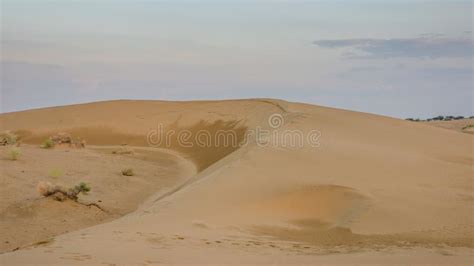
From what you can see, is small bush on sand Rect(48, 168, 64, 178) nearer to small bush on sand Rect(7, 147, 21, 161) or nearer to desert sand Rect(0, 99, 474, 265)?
desert sand Rect(0, 99, 474, 265)

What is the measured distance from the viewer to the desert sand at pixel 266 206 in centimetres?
674

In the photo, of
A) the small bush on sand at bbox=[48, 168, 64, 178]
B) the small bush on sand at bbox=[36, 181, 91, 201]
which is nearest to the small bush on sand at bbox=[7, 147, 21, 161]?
the small bush on sand at bbox=[48, 168, 64, 178]

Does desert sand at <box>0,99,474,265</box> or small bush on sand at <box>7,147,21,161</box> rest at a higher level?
small bush on sand at <box>7,147,21,161</box>

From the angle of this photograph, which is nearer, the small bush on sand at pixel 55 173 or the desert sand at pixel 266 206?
the desert sand at pixel 266 206

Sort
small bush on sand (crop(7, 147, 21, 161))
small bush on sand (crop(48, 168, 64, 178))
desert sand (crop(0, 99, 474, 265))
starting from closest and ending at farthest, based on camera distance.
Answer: desert sand (crop(0, 99, 474, 265)), small bush on sand (crop(48, 168, 64, 178)), small bush on sand (crop(7, 147, 21, 161))

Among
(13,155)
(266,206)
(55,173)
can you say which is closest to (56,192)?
(55,173)

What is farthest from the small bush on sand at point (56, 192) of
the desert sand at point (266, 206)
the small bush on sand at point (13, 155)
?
the small bush on sand at point (13, 155)

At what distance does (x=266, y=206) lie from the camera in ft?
32.7

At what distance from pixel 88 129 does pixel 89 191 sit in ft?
62.2

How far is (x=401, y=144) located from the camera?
60.6ft

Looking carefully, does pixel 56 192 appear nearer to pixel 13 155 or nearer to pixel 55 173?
pixel 55 173

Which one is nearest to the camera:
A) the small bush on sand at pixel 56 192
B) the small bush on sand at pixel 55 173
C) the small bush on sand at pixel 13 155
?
the small bush on sand at pixel 56 192

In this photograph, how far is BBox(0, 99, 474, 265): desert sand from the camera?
22.1ft

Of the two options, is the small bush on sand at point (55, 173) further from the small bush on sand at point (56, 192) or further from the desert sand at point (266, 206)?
the small bush on sand at point (56, 192)
